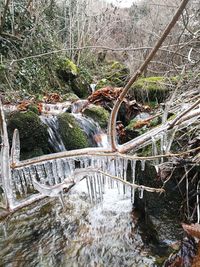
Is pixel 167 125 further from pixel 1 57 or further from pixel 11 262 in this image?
pixel 1 57

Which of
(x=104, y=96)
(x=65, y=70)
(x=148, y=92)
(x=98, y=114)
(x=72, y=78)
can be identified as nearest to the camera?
(x=98, y=114)

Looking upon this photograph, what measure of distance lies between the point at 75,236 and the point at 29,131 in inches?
103

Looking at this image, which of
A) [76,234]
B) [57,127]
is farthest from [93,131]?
[76,234]

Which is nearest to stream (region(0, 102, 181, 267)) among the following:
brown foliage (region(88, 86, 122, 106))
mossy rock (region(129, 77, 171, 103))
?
brown foliage (region(88, 86, 122, 106))

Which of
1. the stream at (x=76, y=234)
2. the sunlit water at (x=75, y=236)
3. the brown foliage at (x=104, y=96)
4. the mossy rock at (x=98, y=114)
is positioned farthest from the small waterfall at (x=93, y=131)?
the sunlit water at (x=75, y=236)

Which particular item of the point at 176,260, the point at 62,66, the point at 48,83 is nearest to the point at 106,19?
the point at 62,66

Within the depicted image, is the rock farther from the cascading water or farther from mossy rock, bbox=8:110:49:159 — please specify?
mossy rock, bbox=8:110:49:159

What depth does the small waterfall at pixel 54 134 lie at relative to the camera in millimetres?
5836

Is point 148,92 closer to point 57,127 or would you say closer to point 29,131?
point 57,127

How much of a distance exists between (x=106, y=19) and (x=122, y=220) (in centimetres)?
1125

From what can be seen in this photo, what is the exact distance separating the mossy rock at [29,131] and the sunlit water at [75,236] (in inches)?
68.7

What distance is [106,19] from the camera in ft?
42.0

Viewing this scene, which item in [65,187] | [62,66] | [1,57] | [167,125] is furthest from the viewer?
[62,66]

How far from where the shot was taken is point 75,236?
10.3 feet
